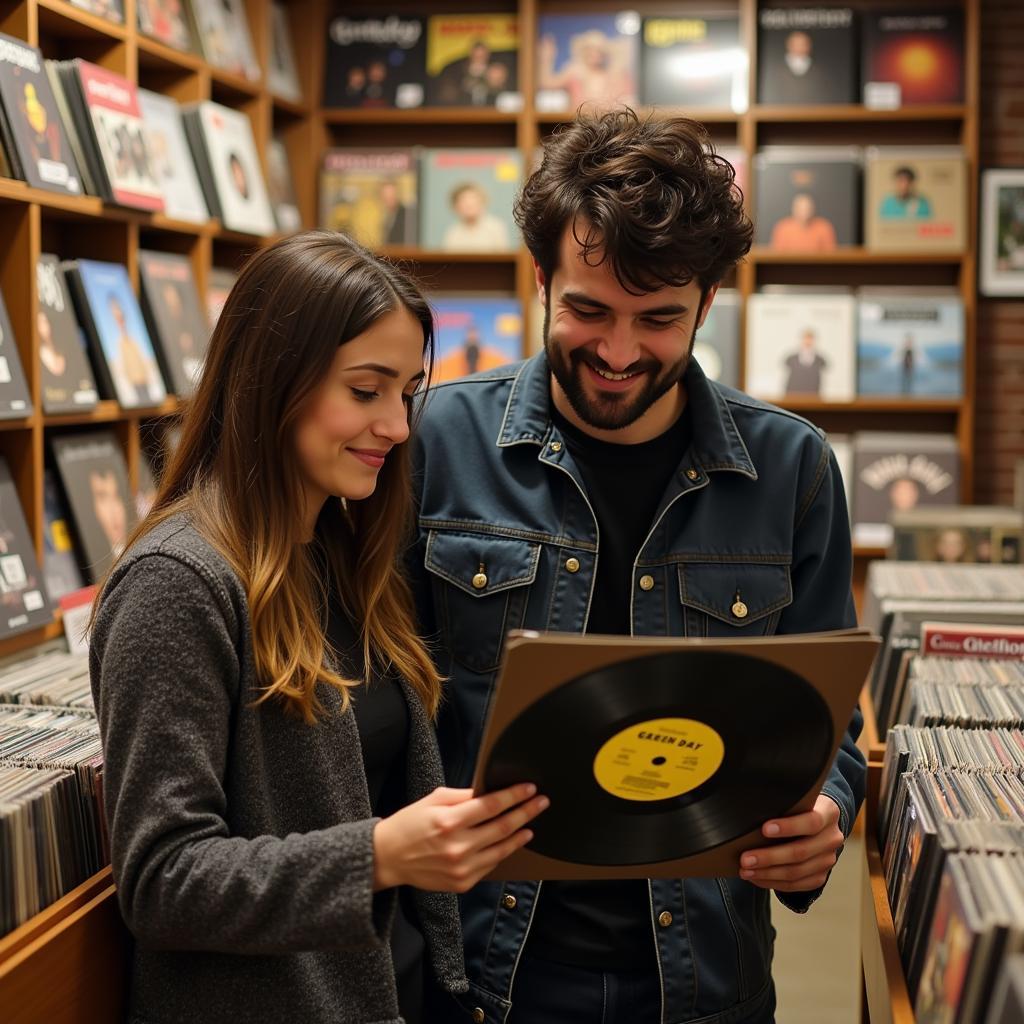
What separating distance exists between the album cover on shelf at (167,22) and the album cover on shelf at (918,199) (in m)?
2.52

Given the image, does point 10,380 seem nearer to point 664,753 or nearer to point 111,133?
point 111,133

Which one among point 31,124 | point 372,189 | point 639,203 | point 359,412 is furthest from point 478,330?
point 359,412

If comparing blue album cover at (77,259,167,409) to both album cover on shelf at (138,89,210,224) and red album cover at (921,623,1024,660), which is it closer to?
album cover on shelf at (138,89,210,224)

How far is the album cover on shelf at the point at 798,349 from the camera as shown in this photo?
4918 mm

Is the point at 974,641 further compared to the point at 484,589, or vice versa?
the point at 974,641

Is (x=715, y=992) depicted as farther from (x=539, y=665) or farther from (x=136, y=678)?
(x=136, y=678)

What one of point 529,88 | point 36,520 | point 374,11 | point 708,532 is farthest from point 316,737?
point 374,11

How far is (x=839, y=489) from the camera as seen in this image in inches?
70.6

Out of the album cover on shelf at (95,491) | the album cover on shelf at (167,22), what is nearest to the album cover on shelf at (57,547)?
the album cover on shelf at (95,491)

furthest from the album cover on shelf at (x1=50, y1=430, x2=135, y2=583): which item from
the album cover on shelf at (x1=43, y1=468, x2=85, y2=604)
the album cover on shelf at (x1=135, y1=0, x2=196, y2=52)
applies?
the album cover on shelf at (x1=135, y1=0, x2=196, y2=52)

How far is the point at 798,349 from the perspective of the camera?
4.91 meters

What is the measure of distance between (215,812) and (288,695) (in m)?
0.13

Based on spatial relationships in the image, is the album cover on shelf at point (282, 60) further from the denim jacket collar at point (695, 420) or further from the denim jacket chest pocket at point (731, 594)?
the denim jacket chest pocket at point (731, 594)

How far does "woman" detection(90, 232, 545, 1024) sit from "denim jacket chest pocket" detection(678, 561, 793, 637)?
0.37m
